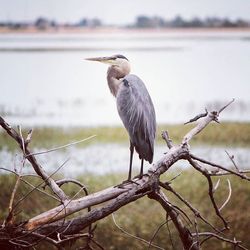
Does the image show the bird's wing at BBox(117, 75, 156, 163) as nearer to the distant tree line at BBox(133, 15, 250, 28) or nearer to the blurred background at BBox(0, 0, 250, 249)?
the blurred background at BBox(0, 0, 250, 249)

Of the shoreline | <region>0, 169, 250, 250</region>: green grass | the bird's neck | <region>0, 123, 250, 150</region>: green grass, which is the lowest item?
<region>0, 169, 250, 250</region>: green grass

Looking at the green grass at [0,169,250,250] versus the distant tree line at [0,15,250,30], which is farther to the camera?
the distant tree line at [0,15,250,30]

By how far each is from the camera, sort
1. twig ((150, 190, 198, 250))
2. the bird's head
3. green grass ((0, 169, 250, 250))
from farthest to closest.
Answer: green grass ((0, 169, 250, 250)), the bird's head, twig ((150, 190, 198, 250))

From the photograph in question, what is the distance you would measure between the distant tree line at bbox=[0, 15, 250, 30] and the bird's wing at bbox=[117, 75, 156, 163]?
0.54 metres

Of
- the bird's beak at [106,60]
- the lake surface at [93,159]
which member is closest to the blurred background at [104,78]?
the lake surface at [93,159]

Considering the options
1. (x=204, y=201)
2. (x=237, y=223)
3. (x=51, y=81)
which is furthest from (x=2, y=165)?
(x=237, y=223)

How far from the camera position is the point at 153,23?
263 cm

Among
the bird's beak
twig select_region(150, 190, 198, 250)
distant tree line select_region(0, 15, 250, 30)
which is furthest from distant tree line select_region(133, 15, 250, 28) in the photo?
twig select_region(150, 190, 198, 250)

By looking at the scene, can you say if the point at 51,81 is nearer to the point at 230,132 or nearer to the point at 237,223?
the point at 230,132

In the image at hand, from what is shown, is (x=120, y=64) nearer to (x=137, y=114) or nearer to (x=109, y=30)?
(x=137, y=114)

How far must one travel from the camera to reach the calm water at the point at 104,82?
2574 millimetres

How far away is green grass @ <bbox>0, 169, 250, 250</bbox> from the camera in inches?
97.4

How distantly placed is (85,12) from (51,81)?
1.22 feet

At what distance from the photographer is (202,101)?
2.63m
